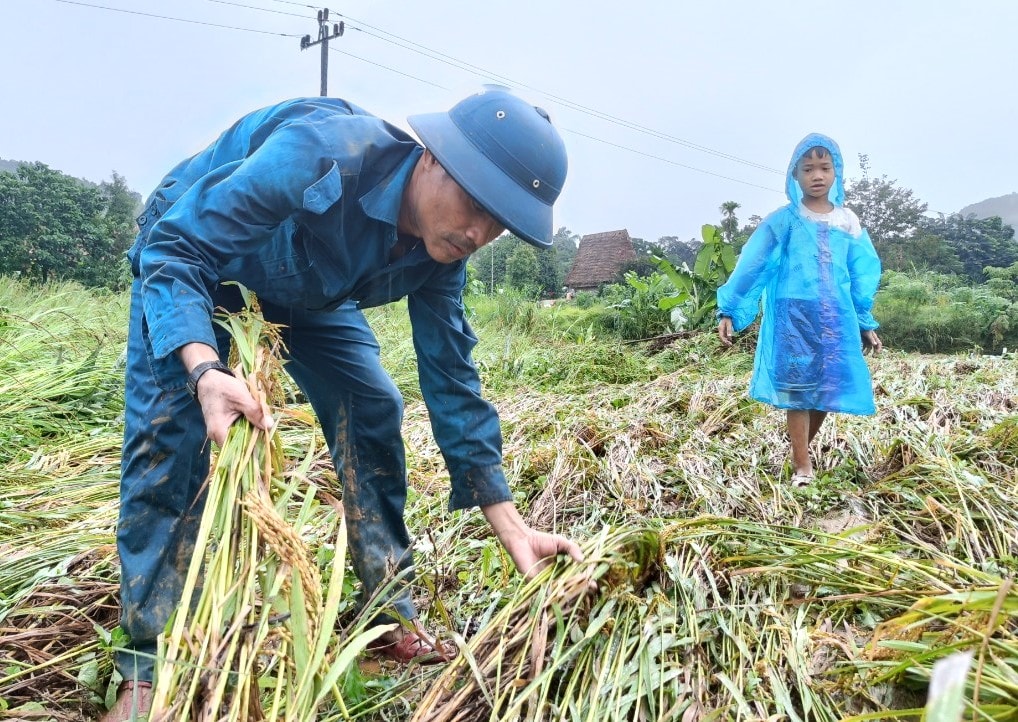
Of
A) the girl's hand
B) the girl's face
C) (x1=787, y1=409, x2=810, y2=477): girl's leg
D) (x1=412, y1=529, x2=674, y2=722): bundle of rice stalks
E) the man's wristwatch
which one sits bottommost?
(x1=412, y1=529, x2=674, y2=722): bundle of rice stalks

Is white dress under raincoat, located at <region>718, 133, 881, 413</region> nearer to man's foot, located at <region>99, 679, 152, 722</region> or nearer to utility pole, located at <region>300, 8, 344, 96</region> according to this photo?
man's foot, located at <region>99, 679, 152, 722</region>

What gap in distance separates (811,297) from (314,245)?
8.05ft

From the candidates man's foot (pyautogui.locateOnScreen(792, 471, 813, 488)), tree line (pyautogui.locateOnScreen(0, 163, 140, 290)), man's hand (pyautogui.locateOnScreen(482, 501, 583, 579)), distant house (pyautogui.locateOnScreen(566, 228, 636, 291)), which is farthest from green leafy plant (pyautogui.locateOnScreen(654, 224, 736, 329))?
distant house (pyautogui.locateOnScreen(566, 228, 636, 291))

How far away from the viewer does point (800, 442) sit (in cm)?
307

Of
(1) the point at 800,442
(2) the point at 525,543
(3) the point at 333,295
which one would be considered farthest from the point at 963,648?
(1) the point at 800,442

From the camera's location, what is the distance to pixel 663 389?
4945 millimetres

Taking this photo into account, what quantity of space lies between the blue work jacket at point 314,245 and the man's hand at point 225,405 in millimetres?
115

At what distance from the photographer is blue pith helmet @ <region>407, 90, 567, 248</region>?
138 cm

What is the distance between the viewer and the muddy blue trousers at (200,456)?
1606mm

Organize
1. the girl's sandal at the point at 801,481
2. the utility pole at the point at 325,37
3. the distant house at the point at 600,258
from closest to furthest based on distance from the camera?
the girl's sandal at the point at 801,481 < the utility pole at the point at 325,37 < the distant house at the point at 600,258

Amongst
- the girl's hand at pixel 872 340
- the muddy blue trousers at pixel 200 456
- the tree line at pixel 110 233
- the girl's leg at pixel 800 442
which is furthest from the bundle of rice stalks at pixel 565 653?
the tree line at pixel 110 233

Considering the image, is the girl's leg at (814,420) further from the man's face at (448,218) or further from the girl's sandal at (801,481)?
the man's face at (448,218)

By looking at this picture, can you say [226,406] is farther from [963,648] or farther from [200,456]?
[963,648]

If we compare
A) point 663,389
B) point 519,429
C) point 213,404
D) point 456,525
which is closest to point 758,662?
point 213,404
